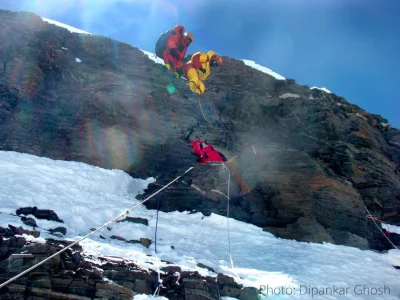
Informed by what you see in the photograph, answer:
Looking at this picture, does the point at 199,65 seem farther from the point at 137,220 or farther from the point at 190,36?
the point at 137,220

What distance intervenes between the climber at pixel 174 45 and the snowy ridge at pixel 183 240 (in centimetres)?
691

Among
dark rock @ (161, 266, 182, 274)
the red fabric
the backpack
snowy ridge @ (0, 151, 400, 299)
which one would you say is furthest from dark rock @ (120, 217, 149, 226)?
the backpack

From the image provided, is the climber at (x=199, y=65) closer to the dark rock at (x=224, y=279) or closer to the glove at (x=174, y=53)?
the glove at (x=174, y=53)

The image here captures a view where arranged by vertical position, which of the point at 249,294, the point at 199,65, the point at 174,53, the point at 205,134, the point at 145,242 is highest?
the point at 174,53

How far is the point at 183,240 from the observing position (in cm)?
1202

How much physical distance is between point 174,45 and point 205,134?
454 cm

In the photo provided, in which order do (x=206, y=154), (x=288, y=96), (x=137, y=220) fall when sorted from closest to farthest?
(x=137, y=220), (x=206, y=154), (x=288, y=96)

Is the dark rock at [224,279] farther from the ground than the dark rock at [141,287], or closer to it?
farther from the ground

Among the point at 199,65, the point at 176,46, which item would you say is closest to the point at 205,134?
the point at 199,65

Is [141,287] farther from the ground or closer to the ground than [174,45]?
closer to the ground

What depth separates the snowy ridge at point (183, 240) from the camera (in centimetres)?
1005

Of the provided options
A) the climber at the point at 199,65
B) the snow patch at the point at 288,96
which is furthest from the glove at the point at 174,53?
the snow patch at the point at 288,96

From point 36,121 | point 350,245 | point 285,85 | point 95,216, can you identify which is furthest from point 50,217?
point 285,85

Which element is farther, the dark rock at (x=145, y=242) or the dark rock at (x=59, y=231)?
the dark rock at (x=145, y=242)
